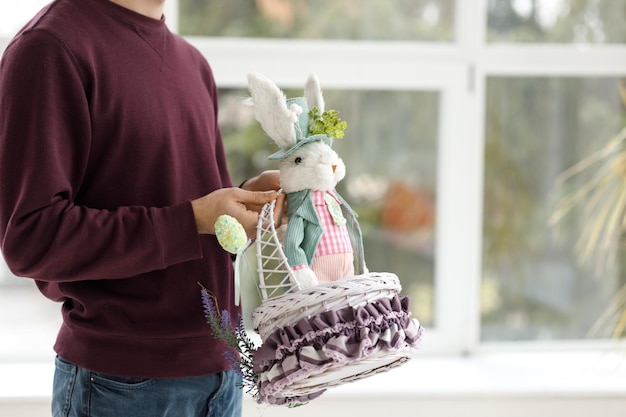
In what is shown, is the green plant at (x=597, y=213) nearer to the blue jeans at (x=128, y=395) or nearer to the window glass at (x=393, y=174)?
the window glass at (x=393, y=174)

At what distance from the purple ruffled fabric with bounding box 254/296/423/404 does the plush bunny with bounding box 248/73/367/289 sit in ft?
0.31

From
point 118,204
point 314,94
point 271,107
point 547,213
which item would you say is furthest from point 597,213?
point 118,204

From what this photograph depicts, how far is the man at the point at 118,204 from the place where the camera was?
1085 millimetres

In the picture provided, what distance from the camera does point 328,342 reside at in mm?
1023

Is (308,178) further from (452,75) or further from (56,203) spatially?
(452,75)

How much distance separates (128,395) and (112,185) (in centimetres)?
32

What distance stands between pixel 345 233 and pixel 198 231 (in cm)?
22

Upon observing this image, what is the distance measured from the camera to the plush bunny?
3.77 feet

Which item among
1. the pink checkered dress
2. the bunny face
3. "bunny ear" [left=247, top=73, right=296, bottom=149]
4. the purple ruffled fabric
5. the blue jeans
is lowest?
the blue jeans

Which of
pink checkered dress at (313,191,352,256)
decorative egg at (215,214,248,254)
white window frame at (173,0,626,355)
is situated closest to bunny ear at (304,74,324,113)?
pink checkered dress at (313,191,352,256)

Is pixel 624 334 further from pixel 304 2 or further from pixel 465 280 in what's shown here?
pixel 304 2

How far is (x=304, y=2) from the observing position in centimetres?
220

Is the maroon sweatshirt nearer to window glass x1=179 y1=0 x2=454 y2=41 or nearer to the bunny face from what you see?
the bunny face

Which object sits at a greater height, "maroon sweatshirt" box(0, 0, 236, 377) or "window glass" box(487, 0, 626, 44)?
"window glass" box(487, 0, 626, 44)
